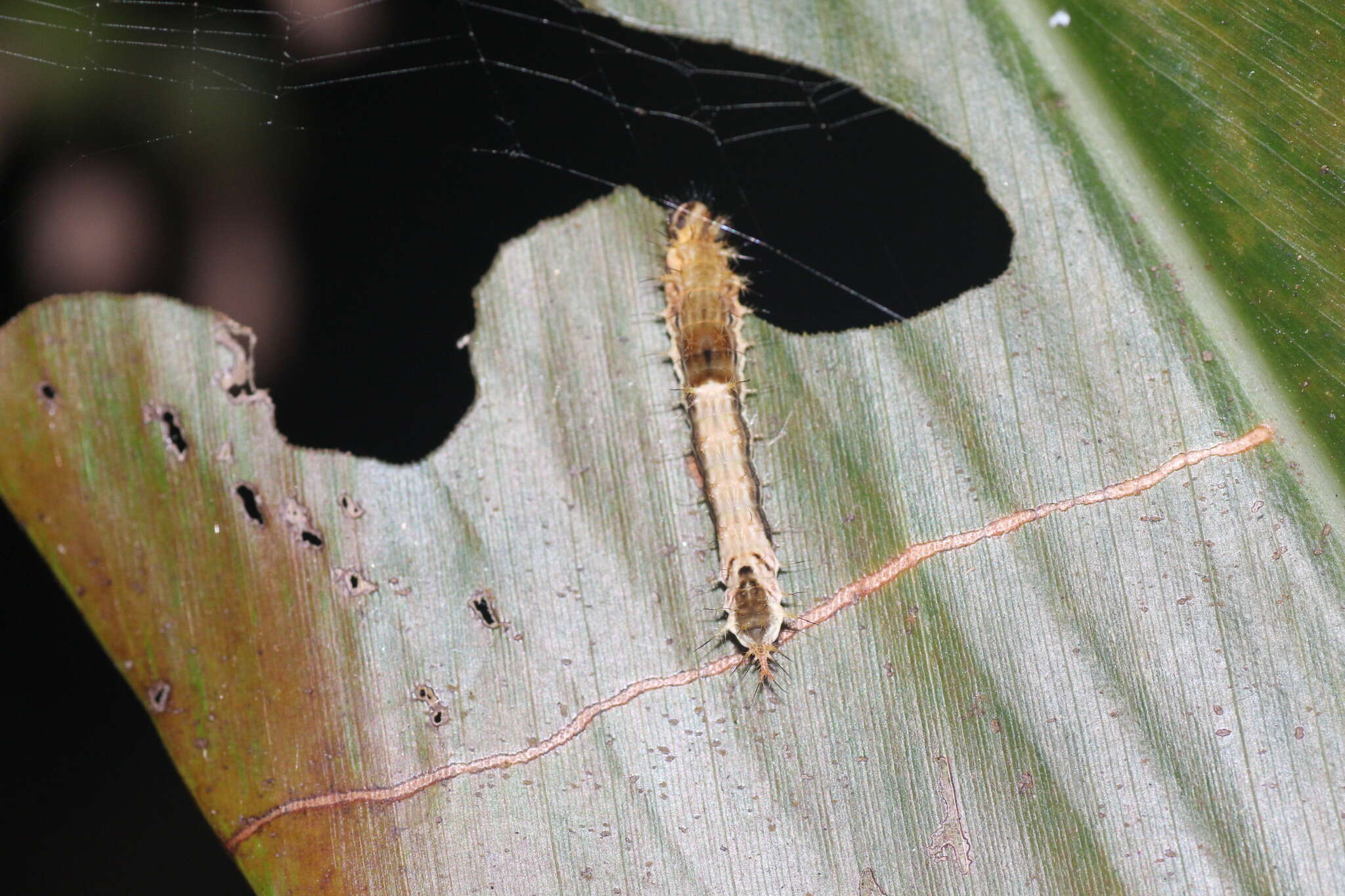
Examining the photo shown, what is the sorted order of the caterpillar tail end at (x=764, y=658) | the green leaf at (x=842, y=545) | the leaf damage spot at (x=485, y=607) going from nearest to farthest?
the green leaf at (x=842, y=545), the caterpillar tail end at (x=764, y=658), the leaf damage spot at (x=485, y=607)

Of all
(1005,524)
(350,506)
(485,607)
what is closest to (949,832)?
(1005,524)

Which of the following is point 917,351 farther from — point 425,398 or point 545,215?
point 425,398

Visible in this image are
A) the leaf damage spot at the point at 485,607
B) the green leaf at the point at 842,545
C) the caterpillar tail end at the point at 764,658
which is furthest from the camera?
the leaf damage spot at the point at 485,607

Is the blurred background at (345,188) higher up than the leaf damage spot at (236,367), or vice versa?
the blurred background at (345,188)

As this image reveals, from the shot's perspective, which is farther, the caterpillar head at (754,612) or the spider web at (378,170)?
the spider web at (378,170)

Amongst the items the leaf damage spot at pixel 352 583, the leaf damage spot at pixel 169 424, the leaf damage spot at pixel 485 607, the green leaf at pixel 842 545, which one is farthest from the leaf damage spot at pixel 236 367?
the leaf damage spot at pixel 485 607

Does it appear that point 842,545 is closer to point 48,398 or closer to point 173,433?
point 173,433

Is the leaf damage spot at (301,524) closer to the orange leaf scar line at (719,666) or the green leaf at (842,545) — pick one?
the green leaf at (842,545)
